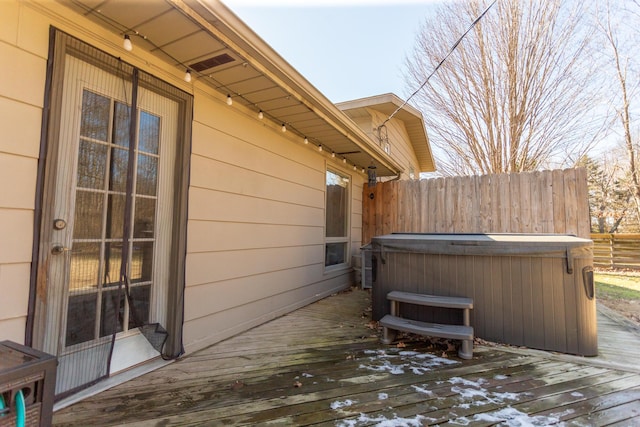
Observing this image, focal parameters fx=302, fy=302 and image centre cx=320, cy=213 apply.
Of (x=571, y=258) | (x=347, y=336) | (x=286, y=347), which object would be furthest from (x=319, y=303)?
(x=571, y=258)

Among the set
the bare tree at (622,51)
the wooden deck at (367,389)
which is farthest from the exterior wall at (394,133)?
the bare tree at (622,51)

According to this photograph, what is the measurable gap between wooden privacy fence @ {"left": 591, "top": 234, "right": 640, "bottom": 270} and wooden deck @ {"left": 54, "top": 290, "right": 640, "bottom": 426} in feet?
23.2

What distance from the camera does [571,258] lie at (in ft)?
8.32

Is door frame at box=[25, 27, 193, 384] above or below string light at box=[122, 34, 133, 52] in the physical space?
below

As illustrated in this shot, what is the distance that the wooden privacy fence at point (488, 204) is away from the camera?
440 centimetres

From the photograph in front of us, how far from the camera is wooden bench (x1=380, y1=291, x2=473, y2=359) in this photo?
2.50 m

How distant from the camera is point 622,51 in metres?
6.50

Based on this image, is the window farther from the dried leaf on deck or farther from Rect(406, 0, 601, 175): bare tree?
Rect(406, 0, 601, 175): bare tree

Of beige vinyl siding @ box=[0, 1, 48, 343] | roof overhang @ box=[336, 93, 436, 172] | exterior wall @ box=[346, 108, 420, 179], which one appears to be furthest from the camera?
exterior wall @ box=[346, 108, 420, 179]

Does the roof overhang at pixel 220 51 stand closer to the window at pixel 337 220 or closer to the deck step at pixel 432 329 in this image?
the window at pixel 337 220

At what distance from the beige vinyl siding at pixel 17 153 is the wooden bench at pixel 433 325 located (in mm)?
2588

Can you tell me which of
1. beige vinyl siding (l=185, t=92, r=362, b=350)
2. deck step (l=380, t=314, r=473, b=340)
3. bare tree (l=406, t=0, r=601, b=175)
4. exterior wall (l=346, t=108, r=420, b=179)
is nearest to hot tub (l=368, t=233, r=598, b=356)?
deck step (l=380, t=314, r=473, b=340)

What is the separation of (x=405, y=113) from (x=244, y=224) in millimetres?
5434

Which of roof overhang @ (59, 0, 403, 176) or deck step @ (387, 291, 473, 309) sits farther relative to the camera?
deck step @ (387, 291, 473, 309)
